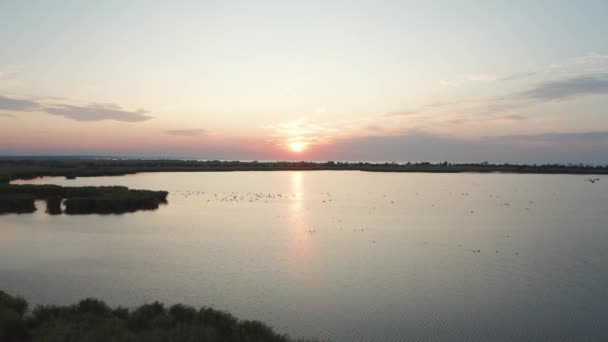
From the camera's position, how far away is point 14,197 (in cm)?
2955

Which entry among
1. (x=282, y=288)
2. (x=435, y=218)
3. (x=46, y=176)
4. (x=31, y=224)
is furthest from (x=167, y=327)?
(x=46, y=176)

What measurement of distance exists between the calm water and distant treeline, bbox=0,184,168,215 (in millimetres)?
2507

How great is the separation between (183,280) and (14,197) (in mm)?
23267

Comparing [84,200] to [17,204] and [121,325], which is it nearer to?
[17,204]

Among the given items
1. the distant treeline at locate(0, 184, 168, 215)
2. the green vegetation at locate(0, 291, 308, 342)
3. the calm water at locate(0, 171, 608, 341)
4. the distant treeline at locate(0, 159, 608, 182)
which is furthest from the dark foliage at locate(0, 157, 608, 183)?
the green vegetation at locate(0, 291, 308, 342)

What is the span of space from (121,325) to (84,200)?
2336cm

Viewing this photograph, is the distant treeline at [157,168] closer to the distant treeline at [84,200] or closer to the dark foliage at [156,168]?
the dark foliage at [156,168]

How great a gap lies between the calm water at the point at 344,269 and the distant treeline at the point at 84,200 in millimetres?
2507

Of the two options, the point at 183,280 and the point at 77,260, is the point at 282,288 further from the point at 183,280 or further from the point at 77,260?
the point at 77,260

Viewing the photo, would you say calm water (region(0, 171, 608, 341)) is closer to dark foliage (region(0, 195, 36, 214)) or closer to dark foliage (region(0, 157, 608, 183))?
dark foliage (region(0, 195, 36, 214))

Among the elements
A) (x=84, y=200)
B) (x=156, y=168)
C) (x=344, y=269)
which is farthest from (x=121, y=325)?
(x=156, y=168)

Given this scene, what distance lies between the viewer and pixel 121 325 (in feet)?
27.3

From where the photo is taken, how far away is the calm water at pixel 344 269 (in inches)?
387

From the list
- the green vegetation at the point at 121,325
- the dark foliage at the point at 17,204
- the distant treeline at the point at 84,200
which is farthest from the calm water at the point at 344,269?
the distant treeline at the point at 84,200
